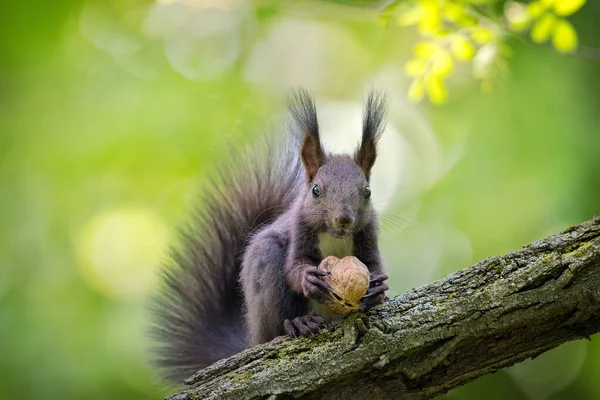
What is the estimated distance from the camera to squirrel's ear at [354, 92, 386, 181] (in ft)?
10.7

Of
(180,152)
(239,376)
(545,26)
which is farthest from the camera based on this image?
(180,152)

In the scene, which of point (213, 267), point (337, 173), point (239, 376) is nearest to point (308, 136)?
point (337, 173)

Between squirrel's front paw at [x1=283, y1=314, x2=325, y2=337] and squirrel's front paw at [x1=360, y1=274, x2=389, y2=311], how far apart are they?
183mm

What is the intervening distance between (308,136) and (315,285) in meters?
0.74

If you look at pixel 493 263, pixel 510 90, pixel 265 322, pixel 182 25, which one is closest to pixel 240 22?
pixel 182 25

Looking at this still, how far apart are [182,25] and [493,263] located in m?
5.34

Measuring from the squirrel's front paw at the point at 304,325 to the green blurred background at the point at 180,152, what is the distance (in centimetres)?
186

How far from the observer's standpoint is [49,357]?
17.7 feet

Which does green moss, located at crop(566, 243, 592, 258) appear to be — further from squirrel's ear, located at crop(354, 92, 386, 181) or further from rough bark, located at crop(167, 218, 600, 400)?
squirrel's ear, located at crop(354, 92, 386, 181)

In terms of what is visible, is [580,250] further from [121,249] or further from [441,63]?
[121,249]

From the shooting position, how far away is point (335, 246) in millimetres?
3146

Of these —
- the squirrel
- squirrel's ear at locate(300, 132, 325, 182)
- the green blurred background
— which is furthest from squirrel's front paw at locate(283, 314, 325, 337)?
the green blurred background

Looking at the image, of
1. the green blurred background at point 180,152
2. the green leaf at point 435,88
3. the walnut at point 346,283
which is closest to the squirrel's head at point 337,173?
the walnut at point 346,283

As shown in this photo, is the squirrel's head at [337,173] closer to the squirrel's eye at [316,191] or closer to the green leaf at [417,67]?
the squirrel's eye at [316,191]
